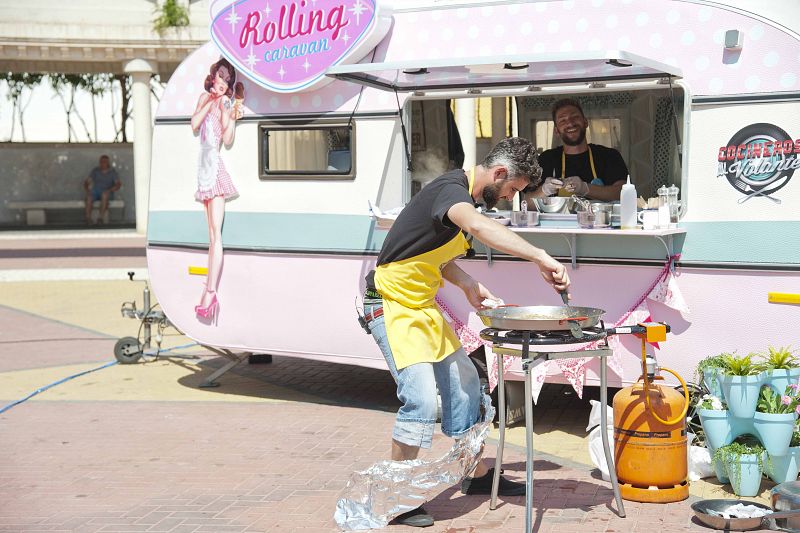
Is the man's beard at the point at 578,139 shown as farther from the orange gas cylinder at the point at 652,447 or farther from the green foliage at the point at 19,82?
the green foliage at the point at 19,82

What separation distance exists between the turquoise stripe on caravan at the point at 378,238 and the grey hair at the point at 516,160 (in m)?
1.70

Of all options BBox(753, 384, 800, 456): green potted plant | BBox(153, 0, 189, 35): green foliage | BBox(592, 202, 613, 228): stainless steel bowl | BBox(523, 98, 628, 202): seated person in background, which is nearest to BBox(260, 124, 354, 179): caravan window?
BBox(523, 98, 628, 202): seated person in background

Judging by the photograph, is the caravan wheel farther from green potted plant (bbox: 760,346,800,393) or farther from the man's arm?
green potted plant (bbox: 760,346,800,393)

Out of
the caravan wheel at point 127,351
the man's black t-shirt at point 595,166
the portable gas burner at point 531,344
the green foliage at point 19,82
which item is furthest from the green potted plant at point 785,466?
the green foliage at point 19,82

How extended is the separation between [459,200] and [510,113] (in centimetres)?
533

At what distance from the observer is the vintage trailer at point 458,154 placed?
6.46m

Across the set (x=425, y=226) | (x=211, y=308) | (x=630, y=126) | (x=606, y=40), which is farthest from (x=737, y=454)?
(x=211, y=308)

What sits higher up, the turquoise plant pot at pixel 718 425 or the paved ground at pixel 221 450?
the turquoise plant pot at pixel 718 425

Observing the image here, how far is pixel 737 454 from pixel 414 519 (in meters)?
1.82

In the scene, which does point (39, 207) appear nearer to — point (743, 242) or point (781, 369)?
point (743, 242)

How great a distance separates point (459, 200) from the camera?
203 inches

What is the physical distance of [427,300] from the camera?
18.1 feet

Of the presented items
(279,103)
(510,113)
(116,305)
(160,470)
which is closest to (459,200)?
(160,470)

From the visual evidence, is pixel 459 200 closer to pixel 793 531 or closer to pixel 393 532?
pixel 393 532
